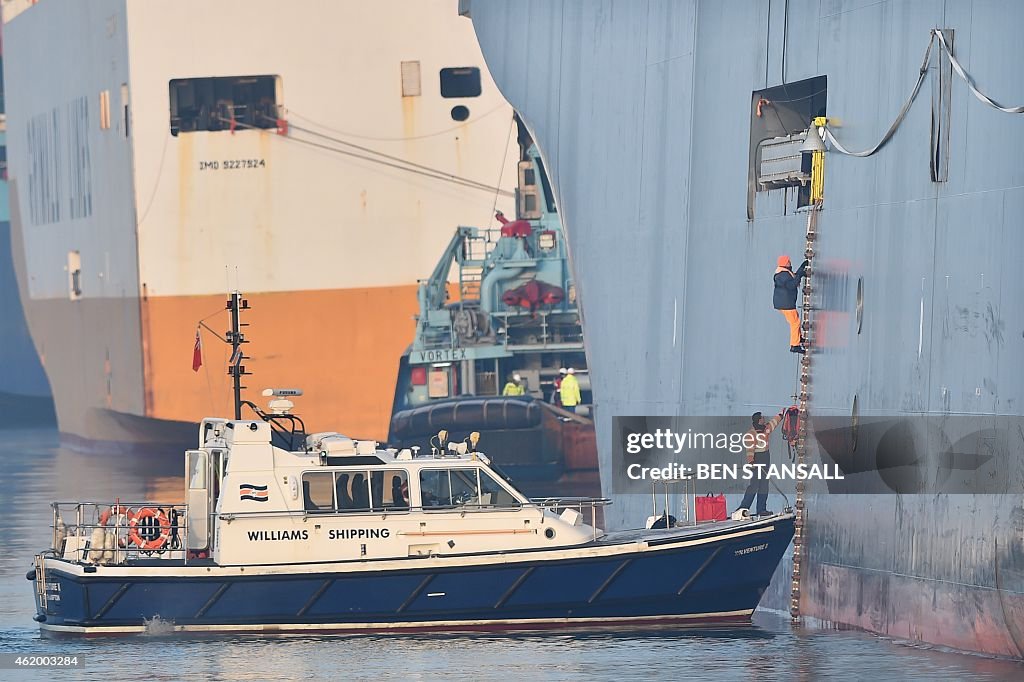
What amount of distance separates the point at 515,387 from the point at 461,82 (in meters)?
7.11

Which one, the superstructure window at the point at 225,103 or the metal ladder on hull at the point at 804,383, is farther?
the superstructure window at the point at 225,103

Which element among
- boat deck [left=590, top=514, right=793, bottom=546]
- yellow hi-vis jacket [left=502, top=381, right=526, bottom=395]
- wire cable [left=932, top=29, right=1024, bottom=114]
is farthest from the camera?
yellow hi-vis jacket [left=502, top=381, right=526, bottom=395]

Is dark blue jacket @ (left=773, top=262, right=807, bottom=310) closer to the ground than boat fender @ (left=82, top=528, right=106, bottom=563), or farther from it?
farther from it

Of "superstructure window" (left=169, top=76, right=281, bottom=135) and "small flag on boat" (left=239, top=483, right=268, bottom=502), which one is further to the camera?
"superstructure window" (left=169, top=76, right=281, bottom=135)

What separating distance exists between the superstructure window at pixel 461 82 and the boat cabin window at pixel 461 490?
21.3 meters

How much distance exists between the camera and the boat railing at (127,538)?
19.1m

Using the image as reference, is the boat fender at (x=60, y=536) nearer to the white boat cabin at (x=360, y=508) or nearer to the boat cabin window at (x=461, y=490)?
the white boat cabin at (x=360, y=508)

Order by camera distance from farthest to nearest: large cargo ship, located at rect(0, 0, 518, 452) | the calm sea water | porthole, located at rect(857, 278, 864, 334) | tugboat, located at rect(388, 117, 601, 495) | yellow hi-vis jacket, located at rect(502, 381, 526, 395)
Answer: large cargo ship, located at rect(0, 0, 518, 452) < tugboat, located at rect(388, 117, 601, 495) < yellow hi-vis jacket, located at rect(502, 381, 526, 395) < porthole, located at rect(857, 278, 864, 334) < the calm sea water

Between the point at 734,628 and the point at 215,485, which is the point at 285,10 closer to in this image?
the point at 215,485

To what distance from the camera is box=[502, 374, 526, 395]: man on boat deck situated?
1507 inches

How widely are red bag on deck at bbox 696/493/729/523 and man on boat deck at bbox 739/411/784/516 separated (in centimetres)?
59

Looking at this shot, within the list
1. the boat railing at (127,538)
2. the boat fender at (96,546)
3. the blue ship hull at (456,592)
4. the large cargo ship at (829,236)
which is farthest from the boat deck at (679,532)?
the boat fender at (96,546)

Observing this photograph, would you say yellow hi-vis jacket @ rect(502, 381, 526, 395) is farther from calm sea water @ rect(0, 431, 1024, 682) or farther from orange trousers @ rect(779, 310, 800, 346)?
orange trousers @ rect(779, 310, 800, 346)

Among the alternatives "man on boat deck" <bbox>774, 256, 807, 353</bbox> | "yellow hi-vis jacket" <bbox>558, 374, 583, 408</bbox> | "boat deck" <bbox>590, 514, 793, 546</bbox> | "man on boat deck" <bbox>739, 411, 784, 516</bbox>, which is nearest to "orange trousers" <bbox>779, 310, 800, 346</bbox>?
"man on boat deck" <bbox>774, 256, 807, 353</bbox>
